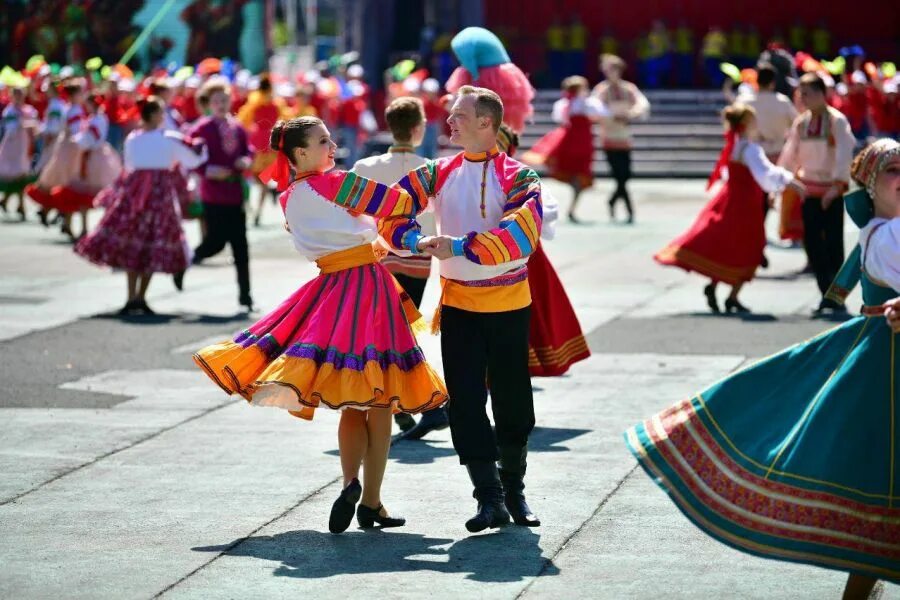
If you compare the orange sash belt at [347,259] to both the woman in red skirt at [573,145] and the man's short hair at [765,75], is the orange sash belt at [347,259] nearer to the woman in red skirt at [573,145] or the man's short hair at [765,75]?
the man's short hair at [765,75]

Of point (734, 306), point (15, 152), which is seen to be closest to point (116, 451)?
point (734, 306)

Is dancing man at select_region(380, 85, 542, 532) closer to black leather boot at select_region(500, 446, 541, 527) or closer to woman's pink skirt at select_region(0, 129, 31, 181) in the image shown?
black leather boot at select_region(500, 446, 541, 527)

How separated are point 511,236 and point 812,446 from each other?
57.3 inches

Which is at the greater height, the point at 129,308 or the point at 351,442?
the point at 351,442

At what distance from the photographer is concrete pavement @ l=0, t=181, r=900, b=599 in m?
5.87

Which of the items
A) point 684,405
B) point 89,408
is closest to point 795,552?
point 684,405

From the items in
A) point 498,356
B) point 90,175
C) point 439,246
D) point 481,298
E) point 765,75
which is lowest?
point 90,175

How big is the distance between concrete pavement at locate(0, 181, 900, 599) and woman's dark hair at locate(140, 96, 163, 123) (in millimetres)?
1519

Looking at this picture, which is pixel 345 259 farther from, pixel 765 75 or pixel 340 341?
pixel 765 75

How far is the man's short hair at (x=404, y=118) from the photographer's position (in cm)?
811

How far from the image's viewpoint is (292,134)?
655 centimetres

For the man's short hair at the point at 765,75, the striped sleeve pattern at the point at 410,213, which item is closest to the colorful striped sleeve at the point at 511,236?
the striped sleeve pattern at the point at 410,213

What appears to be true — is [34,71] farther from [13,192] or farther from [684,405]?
[684,405]

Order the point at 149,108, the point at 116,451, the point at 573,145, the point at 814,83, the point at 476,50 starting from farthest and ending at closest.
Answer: the point at 573,145
the point at 814,83
the point at 149,108
the point at 476,50
the point at 116,451
